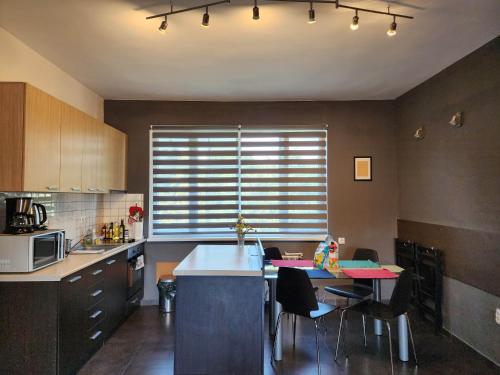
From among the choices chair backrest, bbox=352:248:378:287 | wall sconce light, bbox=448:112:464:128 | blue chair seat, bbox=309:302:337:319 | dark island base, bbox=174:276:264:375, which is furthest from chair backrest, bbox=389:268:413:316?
wall sconce light, bbox=448:112:464:128

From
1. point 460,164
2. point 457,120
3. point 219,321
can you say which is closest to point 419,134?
point 457,120

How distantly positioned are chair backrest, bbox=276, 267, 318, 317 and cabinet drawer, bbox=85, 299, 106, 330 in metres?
1.70

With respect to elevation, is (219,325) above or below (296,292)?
below

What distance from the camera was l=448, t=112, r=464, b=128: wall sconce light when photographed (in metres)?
3.30

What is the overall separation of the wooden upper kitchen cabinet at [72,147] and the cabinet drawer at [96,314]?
3.68 feet

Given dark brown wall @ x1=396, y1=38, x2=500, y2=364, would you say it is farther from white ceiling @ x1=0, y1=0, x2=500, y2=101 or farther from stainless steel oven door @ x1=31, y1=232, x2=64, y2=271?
stainless steel oven door @ x1=31, y1=232, x2=64, y2=271

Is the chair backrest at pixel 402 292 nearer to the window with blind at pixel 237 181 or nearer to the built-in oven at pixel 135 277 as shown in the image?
the window with blind at pixel 237 181

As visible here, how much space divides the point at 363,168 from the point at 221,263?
113 inches

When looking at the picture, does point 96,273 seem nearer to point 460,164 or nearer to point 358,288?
point 358,288

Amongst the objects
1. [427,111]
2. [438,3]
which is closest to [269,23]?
[438,3]

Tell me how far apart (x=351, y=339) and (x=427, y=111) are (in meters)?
2.77

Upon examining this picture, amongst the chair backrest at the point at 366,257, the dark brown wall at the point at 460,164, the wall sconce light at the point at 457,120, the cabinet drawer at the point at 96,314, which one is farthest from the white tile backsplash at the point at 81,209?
the wall sconce light at the point at 457,120

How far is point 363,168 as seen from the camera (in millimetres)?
4645

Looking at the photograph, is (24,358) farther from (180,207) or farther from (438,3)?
(438,3)
